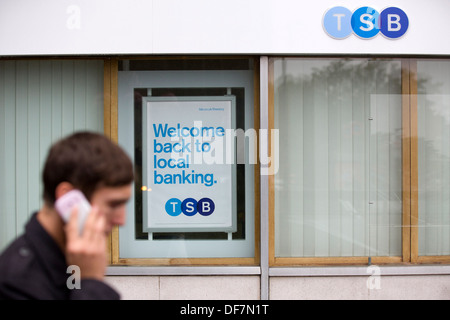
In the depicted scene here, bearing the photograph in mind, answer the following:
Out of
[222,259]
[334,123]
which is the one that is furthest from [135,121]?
[334,123]

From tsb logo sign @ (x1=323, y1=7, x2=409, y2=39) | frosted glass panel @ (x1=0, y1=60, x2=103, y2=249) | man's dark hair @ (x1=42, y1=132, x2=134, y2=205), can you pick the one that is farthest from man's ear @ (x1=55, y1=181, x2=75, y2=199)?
tsb logo sign @ (x1=323, y1=7, x2=409, y2=39)

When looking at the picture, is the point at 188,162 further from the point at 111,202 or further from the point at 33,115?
the point at 111,202

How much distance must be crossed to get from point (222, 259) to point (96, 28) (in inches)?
120

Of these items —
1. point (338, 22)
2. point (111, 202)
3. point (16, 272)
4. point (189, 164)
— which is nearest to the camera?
point (16, 272)

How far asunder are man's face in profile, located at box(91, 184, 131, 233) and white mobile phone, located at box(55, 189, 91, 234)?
0.14 feet

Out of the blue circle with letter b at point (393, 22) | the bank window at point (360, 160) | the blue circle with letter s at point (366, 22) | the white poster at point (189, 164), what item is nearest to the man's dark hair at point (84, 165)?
the white poster at point (189, 164)

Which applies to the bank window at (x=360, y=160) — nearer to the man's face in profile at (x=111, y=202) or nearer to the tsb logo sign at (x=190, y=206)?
the tsb logo sign at (x=190, y=206)

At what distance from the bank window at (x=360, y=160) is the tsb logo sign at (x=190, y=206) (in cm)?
82

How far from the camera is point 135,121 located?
5449 mm

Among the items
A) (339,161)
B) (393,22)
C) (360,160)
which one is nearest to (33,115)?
(339,161)

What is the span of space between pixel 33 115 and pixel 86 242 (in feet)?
15.1

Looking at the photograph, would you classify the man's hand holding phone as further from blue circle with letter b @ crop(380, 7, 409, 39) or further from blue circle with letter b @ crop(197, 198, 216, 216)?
blue circle with letter b @ crop(380, 7, 409, 39)

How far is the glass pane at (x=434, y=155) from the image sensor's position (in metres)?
5.45

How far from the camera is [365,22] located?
5.14m
